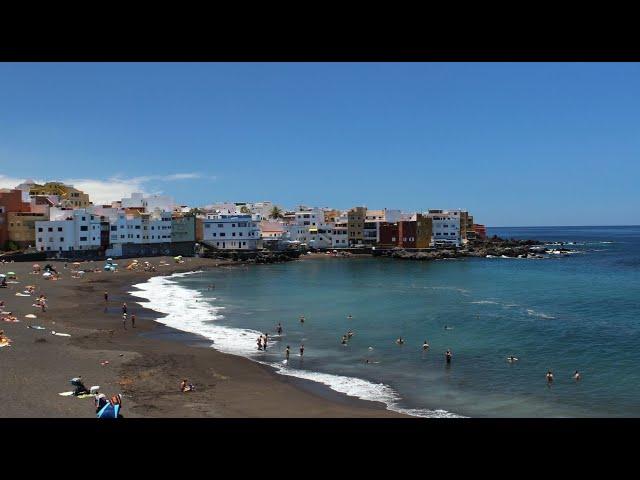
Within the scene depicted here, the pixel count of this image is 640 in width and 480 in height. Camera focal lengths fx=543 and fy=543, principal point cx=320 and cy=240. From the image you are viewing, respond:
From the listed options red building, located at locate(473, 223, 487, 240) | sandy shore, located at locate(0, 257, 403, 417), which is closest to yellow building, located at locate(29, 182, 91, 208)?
sandy shore, located at locate(0, 257, 403, 417)

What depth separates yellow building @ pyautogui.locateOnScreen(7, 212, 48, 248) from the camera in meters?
55.4

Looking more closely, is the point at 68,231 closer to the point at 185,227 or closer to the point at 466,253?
the point at 185,227

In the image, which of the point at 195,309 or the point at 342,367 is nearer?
the point at 342,367

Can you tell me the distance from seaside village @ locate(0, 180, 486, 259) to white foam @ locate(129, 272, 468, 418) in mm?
16929

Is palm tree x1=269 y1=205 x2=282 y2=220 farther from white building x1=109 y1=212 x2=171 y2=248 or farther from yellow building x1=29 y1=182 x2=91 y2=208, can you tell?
yellow building x1=29 y1=182 x2=91 y2=208

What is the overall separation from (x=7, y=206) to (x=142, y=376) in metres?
48.0

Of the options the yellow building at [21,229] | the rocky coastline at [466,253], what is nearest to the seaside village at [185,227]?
the yellow building at [21,229]

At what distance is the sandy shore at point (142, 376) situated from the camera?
13.5 metres

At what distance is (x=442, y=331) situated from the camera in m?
25.8
